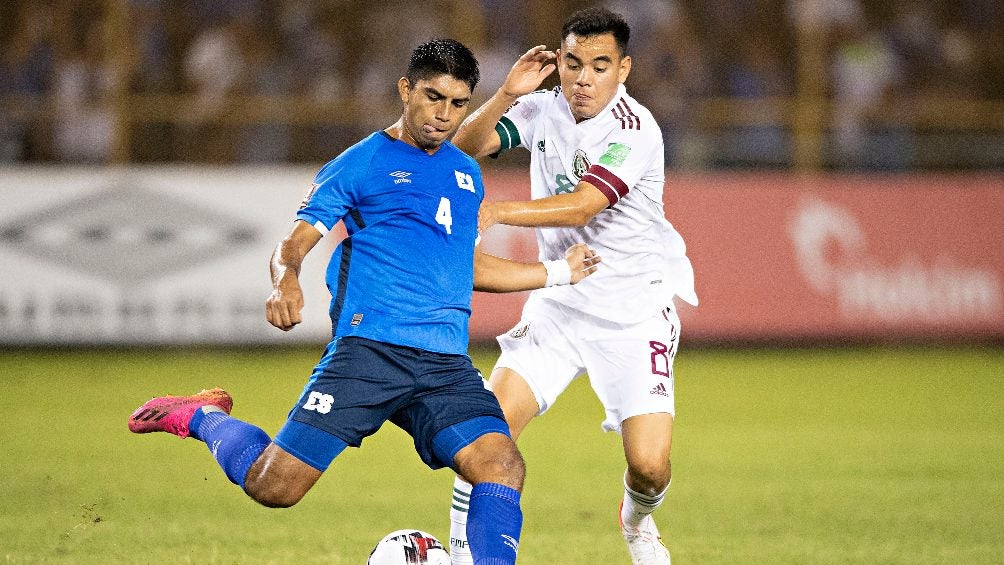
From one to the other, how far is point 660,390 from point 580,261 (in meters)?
0.79

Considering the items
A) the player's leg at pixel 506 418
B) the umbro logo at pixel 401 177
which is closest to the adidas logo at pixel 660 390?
the player's leg at pixel 506 418

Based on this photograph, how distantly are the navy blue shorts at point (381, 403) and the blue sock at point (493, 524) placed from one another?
0.74 feet

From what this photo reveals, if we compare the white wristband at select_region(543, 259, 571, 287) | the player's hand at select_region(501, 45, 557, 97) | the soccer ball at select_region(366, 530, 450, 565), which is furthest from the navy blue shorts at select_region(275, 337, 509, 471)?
the player's hand at select_region(501, 45, 557, 97)

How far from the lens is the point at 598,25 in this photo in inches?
252

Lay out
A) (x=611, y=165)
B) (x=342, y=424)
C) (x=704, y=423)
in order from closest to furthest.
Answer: (x=342, y=424) → (x=611, y=165) → (x=704, y=423)

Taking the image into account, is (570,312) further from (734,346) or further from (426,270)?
(734,346)

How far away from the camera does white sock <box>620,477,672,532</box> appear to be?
648cm

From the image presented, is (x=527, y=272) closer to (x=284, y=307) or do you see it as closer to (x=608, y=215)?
(x=608, y=215)

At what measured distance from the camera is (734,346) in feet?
52.5

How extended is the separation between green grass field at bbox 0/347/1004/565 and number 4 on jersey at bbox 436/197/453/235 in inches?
71.4

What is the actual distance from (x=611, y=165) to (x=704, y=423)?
17.7 ft

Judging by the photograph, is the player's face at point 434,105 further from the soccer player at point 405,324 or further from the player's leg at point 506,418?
the player's leg at point 506,418

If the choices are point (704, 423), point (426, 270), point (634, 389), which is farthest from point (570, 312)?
point (704, 423)

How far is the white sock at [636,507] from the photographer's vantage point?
6.48 meters
